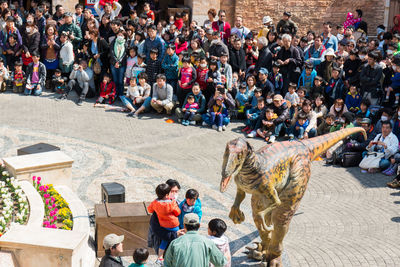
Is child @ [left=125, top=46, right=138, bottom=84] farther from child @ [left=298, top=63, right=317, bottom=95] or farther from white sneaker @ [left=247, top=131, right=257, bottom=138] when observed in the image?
child @ [left=298, top=63, right=317, bottom=95]

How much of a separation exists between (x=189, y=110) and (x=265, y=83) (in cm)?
213

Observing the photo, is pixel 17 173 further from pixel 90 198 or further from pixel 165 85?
pixel 165 85

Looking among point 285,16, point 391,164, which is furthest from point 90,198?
point 285,16

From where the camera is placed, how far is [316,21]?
21422 millimetres

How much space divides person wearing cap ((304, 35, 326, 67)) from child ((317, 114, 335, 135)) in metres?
2.19

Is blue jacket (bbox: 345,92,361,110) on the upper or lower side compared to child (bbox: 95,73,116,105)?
upper

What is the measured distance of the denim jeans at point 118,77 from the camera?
17703 millimetres

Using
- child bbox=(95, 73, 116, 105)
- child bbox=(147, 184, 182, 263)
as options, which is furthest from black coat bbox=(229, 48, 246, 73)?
child bbox=(147, 184, 182, 263)

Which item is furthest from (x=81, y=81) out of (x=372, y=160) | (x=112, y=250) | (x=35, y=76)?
(x=112, y=250)

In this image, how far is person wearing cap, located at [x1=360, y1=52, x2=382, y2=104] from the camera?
1499 cm

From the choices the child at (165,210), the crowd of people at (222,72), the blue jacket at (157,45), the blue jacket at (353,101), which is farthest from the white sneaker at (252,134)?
the child at (165,210)

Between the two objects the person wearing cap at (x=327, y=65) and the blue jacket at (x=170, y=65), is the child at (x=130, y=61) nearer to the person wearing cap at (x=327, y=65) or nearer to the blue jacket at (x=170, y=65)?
the blue jacket at (x=170, y=65)

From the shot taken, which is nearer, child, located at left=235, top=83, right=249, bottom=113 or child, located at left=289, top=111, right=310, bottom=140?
child, located at left=289, top=111, right=310, bottom=140

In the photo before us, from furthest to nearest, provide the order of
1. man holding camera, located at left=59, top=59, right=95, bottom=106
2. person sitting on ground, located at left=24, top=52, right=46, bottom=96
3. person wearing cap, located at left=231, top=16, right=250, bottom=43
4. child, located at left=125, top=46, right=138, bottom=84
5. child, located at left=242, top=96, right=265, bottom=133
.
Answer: person wearing cap, located at left=231, top=16, right=250, bottom=43 < person sitting on ground, located at left=24, top=52, right=46, bottom=96 < man holding camera, located at left=59, top=59, right=95, bottom=106 < child, located at left=125, top=46, right=138, bottom=84 < child, located at left=242, top=96, right=265, bottom=133
